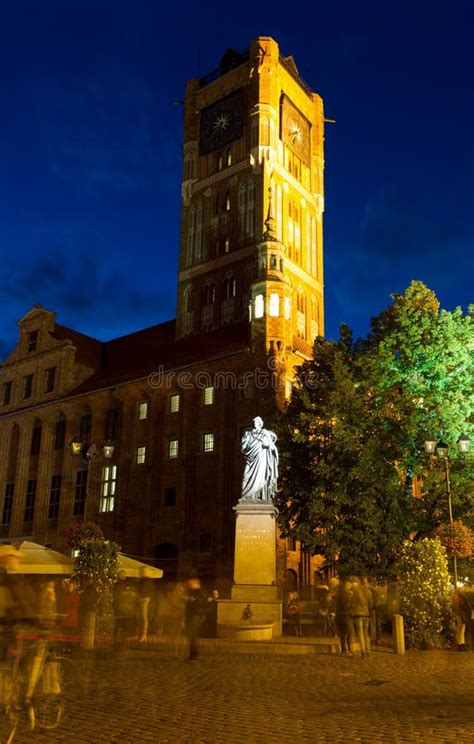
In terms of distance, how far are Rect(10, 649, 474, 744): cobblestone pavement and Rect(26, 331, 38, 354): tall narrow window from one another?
41608 millimetres

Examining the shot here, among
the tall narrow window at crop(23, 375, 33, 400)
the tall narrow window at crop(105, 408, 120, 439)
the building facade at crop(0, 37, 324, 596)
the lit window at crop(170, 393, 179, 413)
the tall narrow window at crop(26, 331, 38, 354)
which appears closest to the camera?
the building facade at crop(0, 37, 324, 596)

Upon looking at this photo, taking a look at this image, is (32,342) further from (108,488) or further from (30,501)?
(108,488)

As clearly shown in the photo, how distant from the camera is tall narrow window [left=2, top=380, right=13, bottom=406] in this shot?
5531cm

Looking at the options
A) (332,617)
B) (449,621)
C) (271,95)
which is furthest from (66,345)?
(449,621)

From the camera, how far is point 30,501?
50094 mm

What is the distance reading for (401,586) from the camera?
20094mm

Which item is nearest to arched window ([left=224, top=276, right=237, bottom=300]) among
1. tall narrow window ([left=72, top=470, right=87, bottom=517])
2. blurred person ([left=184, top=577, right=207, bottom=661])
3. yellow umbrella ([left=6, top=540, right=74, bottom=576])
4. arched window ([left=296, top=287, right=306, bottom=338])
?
arched window ([left=296, top=287, right=306, bottom=338])

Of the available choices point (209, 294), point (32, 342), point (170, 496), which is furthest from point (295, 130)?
point (170, 496)

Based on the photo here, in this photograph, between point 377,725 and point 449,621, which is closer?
point 377,725

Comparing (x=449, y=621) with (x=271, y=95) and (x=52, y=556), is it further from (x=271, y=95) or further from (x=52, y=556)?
(x=271, y=95)

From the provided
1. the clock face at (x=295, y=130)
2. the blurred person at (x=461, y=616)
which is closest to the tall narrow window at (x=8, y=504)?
the clock face at (x=295, y=130)

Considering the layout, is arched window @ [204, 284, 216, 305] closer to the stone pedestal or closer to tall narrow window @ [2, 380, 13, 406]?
tall narrow window @ [2, 380, 13, 406]

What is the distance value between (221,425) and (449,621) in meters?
21.8

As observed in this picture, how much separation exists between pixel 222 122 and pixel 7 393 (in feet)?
89.8
